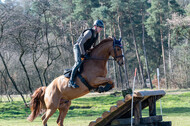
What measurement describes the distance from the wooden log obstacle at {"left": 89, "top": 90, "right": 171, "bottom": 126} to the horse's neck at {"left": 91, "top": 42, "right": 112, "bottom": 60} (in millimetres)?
1533

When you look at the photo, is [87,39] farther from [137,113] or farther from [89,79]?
[137,113]


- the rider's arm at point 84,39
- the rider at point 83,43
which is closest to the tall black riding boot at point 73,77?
the rider at point 83,43

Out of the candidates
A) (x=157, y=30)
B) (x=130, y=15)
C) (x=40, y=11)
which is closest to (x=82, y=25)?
(x=40, y=11)

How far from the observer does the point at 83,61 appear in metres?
8.80

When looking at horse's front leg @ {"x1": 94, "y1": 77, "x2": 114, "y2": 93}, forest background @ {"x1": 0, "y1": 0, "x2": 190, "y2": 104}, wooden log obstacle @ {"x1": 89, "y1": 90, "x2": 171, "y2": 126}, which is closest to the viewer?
wooden log obstacle @ {"x1": 89, "y1": 90, "x2": 171, "y2": 126}

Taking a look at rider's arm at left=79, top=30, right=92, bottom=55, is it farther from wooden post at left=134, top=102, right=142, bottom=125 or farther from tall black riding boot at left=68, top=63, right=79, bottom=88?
wooden post at left=134, top=102, right=142, bottom=125

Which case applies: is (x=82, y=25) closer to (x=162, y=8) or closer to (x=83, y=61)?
(x=162, y=8)

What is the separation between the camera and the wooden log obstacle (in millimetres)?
7723

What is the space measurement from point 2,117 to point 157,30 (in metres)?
31.6

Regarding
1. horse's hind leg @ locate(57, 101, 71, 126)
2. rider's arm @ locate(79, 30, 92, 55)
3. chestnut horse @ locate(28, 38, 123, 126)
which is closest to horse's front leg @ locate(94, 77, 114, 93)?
chestnut horse @ locate(28, 38, 123, 126)

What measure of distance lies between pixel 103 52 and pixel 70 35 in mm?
26182

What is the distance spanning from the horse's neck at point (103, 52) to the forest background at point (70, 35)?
1497cm

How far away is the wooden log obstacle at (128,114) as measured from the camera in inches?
304

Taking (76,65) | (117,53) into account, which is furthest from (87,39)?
(117,53)
